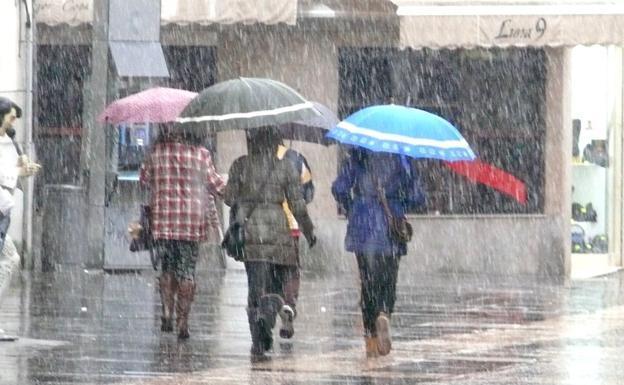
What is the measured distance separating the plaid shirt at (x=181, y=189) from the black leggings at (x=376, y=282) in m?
1.65

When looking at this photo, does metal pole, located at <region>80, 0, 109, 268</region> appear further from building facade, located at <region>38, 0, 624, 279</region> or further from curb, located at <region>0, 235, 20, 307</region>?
curb, located at <region>0, 235, 20, 307</region>

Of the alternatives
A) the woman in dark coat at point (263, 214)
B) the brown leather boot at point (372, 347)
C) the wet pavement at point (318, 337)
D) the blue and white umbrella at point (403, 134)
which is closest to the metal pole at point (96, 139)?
the wet pavement at point (318, 337)

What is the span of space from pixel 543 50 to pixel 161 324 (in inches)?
Answer: 415

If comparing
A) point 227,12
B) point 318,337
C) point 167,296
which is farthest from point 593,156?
point 167,296

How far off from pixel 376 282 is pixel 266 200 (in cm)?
97

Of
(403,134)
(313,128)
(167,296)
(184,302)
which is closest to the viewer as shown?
(403,134)

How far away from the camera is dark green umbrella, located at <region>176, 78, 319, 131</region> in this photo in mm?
12922

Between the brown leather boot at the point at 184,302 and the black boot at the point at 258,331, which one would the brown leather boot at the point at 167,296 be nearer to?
the brown leather boot at the point at 184,302

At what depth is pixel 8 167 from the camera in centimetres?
1320

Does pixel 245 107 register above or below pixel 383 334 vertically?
above

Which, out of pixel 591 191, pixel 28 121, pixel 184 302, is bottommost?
pixel 184 302

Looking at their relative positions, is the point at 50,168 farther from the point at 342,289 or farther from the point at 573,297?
the point at 573,297

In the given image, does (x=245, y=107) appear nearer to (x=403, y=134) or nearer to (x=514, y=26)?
(x=403, y=134)

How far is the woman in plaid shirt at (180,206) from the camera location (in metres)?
13.9
